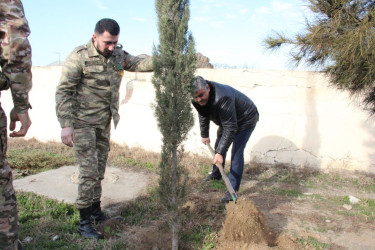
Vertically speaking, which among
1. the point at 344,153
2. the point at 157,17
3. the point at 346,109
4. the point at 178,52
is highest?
the point at 157,17

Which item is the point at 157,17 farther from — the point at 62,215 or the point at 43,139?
the point at 43,139

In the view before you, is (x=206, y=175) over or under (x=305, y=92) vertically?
under

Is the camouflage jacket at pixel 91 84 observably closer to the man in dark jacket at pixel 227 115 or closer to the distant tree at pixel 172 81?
the distant tree at pixel 172 81

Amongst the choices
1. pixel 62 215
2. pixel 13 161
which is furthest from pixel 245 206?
pixel 13 161

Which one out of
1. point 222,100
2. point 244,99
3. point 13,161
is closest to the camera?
point 222,100

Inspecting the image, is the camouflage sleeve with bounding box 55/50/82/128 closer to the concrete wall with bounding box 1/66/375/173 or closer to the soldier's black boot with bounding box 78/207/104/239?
the soldier's black boot with bounding box 78/207/104/239

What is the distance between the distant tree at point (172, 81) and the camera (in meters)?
2.33

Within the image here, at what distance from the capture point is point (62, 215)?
362 cm

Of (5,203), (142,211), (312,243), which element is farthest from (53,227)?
(312,243)

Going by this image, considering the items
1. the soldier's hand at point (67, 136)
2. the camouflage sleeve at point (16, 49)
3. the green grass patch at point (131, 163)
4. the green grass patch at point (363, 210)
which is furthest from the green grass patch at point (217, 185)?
the camouflage sleeve at point (16, 49)

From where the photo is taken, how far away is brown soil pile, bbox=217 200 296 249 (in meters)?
2.73

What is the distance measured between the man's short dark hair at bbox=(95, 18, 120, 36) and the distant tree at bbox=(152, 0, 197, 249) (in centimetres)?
73

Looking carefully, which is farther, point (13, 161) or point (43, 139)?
point (43, 139)

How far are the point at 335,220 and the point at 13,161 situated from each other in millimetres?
5458
